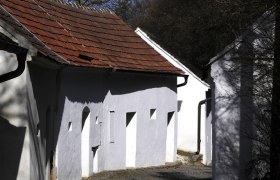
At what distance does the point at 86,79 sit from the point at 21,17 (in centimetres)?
290

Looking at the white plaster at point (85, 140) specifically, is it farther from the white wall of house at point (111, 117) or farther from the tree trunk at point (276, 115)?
the tree trunk at point (276, 115)

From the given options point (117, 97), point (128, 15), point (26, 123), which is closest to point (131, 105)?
point (117, 97)

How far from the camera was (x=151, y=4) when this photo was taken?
49469 mm

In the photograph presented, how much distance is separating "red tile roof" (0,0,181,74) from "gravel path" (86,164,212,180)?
301 cm

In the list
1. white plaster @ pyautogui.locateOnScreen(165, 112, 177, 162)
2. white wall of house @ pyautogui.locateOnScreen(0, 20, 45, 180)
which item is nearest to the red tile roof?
white wall of house @ pyautogui.locateOnScreen(0, 20, 45, 180)

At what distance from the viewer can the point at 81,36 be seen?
19.4m

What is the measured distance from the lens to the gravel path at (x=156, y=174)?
18266mm

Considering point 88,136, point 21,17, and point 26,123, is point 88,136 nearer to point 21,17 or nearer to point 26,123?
point 21,17

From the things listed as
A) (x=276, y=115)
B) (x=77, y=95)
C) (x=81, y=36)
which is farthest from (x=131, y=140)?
(x=276, y=115)

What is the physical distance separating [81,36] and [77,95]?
3223 millimetres

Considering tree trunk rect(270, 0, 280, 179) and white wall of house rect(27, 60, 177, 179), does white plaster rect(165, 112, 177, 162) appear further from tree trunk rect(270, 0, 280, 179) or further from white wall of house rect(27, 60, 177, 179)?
tree trunk rect(270, 0, 280, 179)

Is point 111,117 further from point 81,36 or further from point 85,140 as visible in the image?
point 81,36

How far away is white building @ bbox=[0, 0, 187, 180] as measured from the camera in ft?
38.7

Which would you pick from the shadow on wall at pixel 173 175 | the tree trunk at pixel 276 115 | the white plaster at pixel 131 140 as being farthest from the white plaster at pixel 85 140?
the tree trunk at pixel 276 115
